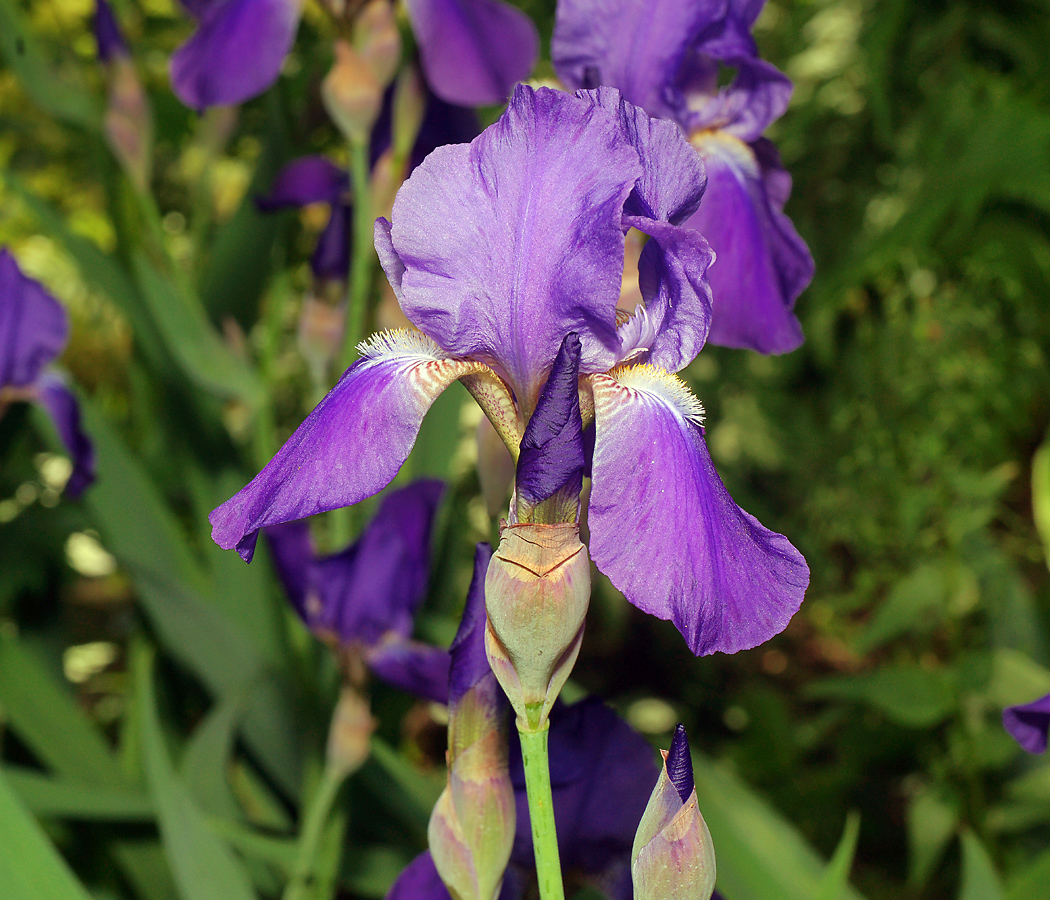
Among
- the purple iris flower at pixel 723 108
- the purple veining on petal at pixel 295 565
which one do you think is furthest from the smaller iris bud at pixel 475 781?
the purple veining on petal at pixel 295 565

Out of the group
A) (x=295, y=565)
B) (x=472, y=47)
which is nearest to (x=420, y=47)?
(x=472, y=47)

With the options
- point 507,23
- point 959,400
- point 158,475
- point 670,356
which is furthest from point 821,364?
point 670,356

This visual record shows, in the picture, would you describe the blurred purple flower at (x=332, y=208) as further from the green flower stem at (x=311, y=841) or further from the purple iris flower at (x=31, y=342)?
the green flower stem at (x=311, y=841)

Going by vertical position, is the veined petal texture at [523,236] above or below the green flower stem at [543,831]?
above

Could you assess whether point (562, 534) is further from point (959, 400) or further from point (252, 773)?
point (959, 400)

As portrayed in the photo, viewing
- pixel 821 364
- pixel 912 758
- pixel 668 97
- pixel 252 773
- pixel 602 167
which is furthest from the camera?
pixel 821 364
